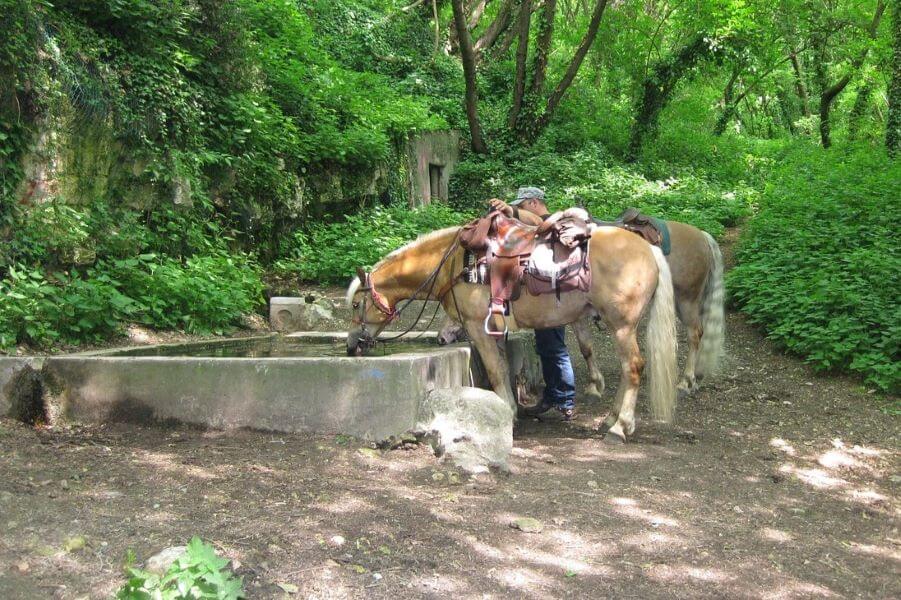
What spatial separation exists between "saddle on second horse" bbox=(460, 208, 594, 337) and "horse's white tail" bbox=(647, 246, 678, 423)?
60cm

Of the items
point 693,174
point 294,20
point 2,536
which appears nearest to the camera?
point 2,536

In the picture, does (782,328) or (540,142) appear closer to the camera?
(782,328)

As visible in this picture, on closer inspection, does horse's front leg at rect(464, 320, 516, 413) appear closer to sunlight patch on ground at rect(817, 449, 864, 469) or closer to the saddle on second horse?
the saddle on second horse

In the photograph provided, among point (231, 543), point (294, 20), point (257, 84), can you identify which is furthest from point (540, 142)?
point (231, 543)

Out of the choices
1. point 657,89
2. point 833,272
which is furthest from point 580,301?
point 657,89

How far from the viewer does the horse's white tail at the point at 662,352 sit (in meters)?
5.82

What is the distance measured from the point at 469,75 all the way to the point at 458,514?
14650 mm

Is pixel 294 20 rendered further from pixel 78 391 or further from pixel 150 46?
pixel 78 391

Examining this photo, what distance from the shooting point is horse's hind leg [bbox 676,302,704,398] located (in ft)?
24.9

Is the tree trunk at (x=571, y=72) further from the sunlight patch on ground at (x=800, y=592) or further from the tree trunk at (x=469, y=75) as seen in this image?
the sunlight patch on ground at (x=800, y=592)

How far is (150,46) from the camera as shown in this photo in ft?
30.5

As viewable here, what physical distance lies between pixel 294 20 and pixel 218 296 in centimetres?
861

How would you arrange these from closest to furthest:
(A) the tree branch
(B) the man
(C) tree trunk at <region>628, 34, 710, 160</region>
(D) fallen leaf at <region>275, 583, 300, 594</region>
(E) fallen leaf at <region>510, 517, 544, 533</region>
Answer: (D) fallen leaf at <region>275, 583, 300, 594</region>
(E) fallen leaf at <region>510, 517, 544, 533</region>
(B) the man
(A) the tree branch
(C) tree trunk at <region>628, 34, 710, 160</region>

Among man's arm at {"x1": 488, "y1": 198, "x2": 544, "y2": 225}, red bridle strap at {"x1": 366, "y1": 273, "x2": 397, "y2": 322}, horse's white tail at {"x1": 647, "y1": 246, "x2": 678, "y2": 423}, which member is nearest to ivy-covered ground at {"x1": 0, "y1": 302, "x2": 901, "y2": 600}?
horse's white tail at {"x1": 647, "y1": 246, "x2": 678, "y2": 423}
